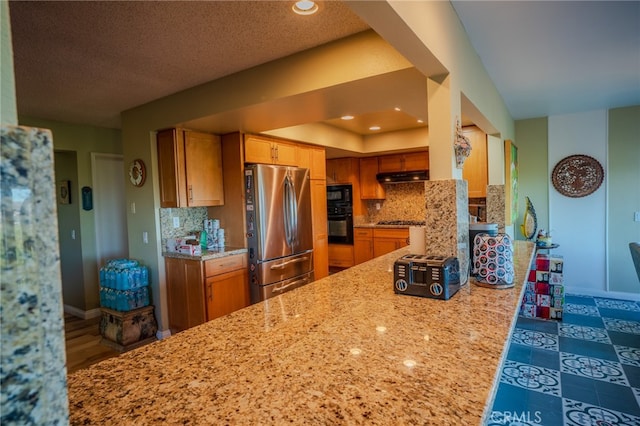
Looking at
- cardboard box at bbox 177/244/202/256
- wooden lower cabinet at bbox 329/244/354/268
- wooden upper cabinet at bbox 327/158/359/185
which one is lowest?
wooden lower cabinet at bbox 329/244/354/268

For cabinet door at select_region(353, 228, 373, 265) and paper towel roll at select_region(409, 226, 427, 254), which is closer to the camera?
paper towel roll at select_region(409, 226, 427, 254)

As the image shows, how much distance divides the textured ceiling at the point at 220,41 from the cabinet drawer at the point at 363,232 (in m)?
3.05

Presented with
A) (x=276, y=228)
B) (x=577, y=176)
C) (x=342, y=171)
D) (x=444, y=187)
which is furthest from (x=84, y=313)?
(x=577, y=176)

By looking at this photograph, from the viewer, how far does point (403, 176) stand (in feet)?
18.0

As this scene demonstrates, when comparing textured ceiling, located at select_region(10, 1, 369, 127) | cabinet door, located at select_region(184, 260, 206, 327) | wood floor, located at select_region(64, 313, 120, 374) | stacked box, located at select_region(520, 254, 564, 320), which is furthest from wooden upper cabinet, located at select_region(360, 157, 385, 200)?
wood floor, located at select_region(64, 313, 120, 374)

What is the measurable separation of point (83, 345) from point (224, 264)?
1.70m

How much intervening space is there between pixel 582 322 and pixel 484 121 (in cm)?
250

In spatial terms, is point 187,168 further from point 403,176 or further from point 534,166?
point 534,166

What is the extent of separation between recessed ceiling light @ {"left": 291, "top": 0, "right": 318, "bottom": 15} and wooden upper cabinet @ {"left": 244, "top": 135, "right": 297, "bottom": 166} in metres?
1.93

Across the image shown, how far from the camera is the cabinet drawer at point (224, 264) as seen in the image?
3.16 metres

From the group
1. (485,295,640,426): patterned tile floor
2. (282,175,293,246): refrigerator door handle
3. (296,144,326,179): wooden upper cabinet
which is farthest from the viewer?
(296,144,326,179): wooden upper cabinet

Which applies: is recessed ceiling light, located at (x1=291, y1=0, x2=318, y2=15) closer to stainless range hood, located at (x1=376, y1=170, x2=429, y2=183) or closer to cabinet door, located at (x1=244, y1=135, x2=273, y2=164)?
cabinet door, located at (x1=244, y1=135, x2=273, y2=164)

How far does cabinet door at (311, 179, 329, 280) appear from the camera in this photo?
4.43 meters

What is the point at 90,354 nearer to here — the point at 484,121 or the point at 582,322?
the point at 484,121
